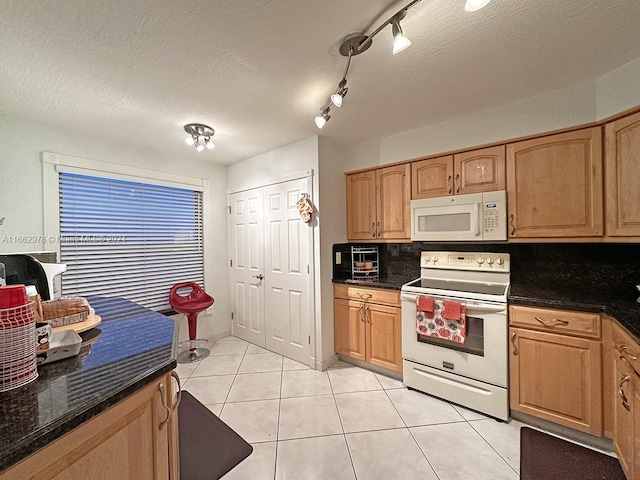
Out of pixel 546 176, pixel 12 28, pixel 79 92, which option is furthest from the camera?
pixel 546 176

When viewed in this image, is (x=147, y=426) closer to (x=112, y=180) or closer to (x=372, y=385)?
(x=372, y=385)

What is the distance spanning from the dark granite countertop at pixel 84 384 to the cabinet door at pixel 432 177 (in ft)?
7.66

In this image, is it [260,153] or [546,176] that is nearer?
[546,176]

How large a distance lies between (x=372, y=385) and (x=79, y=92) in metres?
3.28

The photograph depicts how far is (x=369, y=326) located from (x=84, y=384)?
221 cm

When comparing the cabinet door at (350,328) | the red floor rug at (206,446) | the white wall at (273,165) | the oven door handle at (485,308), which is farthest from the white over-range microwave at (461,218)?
the red floor rug at (206,446)

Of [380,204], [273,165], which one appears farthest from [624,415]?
[273,165]

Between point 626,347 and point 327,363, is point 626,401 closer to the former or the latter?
point 626,347

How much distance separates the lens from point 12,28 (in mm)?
1274

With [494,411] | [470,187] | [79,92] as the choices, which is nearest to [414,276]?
[470,187]

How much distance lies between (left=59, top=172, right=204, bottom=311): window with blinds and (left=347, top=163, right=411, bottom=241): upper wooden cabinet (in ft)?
6.72

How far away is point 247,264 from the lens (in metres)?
3.46

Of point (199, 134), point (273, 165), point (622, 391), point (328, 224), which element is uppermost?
point (199, 134)

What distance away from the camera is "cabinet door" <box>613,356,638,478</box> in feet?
4.27
